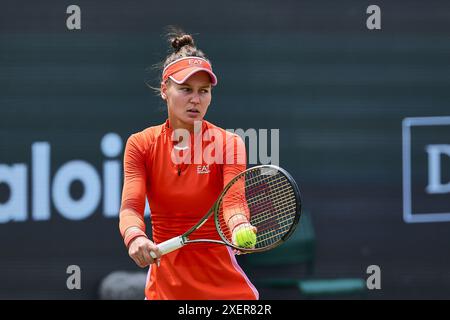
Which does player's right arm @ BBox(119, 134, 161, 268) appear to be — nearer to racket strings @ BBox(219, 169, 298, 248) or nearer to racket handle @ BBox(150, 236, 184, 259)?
racket handle @ BBox(150, 236, 184, 259)

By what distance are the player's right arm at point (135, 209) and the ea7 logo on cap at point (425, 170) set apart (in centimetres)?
234

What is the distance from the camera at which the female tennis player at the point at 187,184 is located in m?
2.97

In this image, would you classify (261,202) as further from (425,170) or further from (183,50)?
(425,170)

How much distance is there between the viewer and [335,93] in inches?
193

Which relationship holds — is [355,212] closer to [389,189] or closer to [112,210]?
[389,189]

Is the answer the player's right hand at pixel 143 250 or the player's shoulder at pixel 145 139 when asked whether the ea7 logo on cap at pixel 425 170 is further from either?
the player's right hand at pixel 143 250

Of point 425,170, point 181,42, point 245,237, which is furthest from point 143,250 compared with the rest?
point 425,170

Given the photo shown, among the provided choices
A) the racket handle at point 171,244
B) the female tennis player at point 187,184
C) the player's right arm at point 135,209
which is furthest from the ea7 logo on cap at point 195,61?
the racket handle at point 171,244

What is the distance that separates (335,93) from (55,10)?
163 centimetres

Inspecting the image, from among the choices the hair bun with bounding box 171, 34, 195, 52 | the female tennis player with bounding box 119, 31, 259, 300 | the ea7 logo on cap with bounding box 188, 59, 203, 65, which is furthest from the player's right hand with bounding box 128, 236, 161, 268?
the hair bun with bounding box 171, 34, 195, 52

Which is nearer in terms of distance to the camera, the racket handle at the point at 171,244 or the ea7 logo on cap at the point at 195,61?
the racket handle at the point at 171,244

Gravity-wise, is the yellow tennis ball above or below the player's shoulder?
below

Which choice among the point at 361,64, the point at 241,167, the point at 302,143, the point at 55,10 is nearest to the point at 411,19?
the point at 361,64

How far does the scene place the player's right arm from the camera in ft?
8.90
